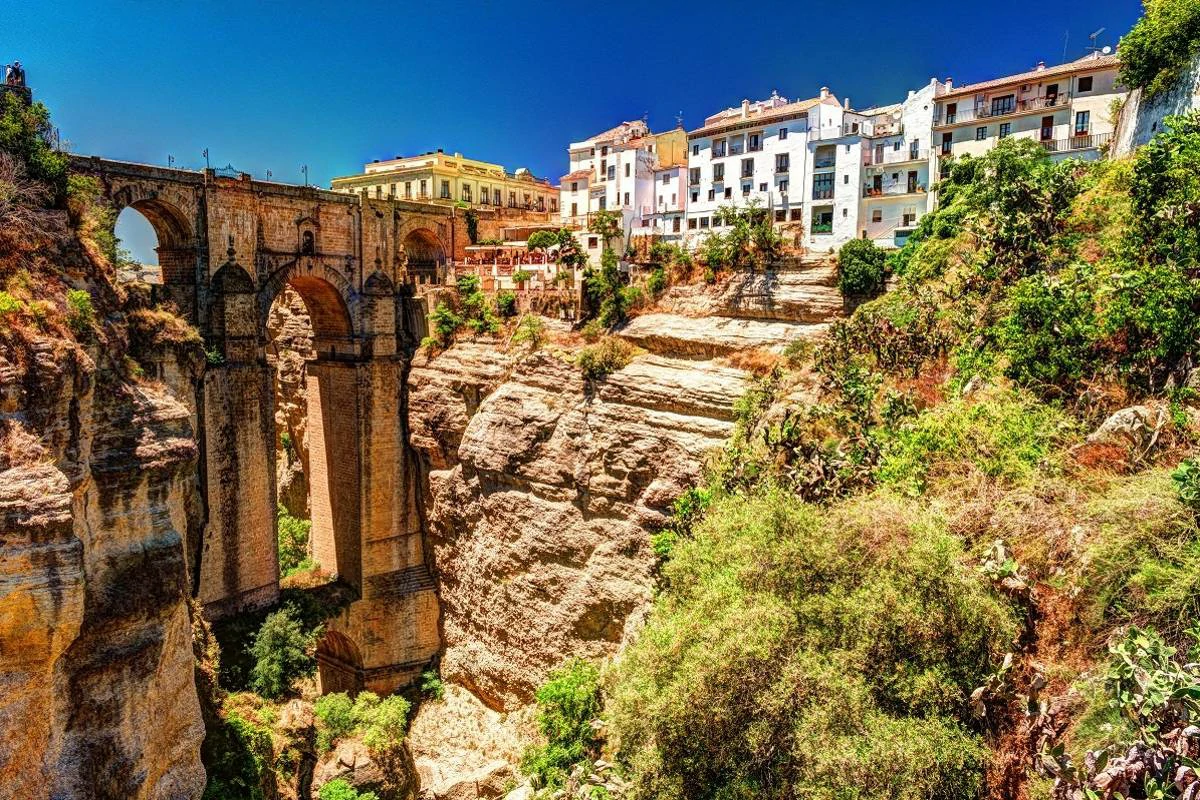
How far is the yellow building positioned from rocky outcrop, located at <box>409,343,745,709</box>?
17.1 metres

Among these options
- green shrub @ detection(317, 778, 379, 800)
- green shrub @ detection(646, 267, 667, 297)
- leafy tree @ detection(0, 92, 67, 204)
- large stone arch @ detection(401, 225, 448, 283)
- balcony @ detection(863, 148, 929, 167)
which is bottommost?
green shrub @ detection(317, 778, 379, 800)

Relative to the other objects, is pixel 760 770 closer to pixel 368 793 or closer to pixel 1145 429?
pixel 1145 429

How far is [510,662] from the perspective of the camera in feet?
76.8

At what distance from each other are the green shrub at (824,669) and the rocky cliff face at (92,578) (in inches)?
319

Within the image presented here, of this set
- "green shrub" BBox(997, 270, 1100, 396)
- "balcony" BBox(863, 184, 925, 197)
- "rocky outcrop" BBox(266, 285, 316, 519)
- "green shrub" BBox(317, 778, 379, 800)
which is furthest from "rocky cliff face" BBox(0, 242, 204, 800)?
"balcony" BBox(863, 184, 925, 197)

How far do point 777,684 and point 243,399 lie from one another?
58.0ft

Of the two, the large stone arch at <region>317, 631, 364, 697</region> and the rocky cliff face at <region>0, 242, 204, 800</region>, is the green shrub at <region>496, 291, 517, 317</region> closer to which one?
the large stone arch at <region>317, 631, 364, 697</region>

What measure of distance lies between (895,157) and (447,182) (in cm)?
2184

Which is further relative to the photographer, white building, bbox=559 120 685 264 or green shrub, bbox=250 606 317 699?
white building, bbox=559 120 685 264

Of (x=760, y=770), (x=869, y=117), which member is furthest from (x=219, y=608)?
(x=869, y=117)

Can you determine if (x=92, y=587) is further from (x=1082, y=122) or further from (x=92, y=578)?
(x=1082, y=122)

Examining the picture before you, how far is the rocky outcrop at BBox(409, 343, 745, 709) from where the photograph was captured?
2038 cm

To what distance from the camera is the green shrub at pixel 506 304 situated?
84.6 feet

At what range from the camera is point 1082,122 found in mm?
28375
